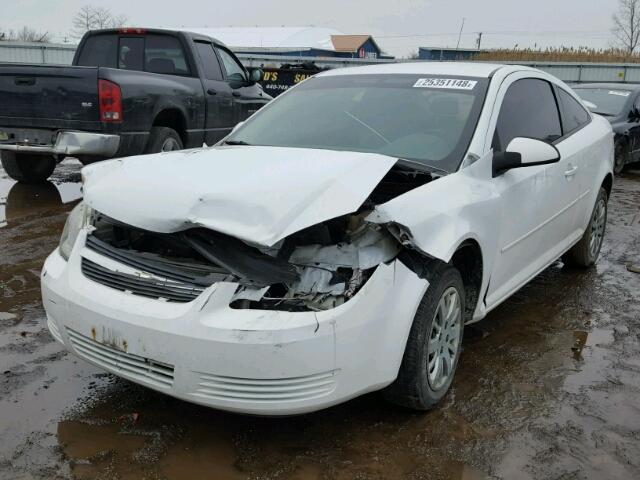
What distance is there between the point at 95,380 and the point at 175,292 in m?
1.07

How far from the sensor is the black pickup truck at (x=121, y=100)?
684cm

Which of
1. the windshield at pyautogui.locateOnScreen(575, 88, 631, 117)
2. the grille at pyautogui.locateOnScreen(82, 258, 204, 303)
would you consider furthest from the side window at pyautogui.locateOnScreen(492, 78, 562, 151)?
the windshield at pyautogui.locateOnScreen(575, 88, 631, 117)

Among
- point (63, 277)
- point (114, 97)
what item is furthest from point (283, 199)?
point (114, 97)

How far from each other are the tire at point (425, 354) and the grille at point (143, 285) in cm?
98

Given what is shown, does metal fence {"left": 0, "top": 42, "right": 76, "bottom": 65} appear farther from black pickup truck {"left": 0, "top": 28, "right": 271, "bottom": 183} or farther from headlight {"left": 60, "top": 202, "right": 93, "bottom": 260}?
headlight {"left": 60, "top": 202, "right": 93, "bottom": 260}

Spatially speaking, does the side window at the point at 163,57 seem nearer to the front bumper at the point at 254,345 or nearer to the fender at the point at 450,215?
the fender at the point at 450,215

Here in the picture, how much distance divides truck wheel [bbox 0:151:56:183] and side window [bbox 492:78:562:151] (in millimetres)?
6340

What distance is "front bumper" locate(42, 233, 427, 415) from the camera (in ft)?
8.31

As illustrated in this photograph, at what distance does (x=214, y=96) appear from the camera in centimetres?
875

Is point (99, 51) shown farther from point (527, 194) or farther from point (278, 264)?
point (278, 264)

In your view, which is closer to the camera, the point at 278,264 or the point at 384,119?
the point at 278,264

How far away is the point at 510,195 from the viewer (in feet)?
12.1

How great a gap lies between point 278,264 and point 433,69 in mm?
2199

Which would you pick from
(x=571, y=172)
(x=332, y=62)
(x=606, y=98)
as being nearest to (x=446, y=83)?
(x=571, y=172)
